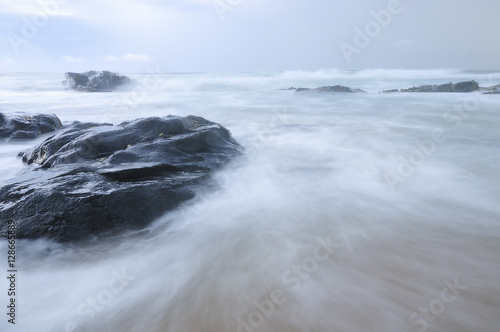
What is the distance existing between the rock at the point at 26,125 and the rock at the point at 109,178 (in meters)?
2.81

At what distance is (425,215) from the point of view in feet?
13.3

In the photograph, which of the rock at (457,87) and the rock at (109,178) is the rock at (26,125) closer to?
the rock at (109,178)

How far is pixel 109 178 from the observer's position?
13.5ft

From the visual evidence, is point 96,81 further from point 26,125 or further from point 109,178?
point 109,178

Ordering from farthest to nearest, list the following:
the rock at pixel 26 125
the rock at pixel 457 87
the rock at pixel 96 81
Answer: the rock at pixel 96 81
the rock at pixel 457 87
the rock at pixel 26 125

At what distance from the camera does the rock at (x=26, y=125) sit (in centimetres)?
837

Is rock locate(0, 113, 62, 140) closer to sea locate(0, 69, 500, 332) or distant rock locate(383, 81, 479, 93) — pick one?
sea locate(0, 69, 500, 332)

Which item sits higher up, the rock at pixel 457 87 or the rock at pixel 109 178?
the rock at pixel 457 87

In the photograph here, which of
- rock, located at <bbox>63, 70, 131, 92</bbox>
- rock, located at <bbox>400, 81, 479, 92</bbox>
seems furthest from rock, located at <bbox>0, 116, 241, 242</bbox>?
rock, located at <bbox>63, 70, 131, 92</bbox>

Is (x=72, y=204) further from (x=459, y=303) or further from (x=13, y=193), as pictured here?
(x=459, y=303)

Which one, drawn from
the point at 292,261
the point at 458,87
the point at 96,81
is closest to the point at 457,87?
the point at 458,87

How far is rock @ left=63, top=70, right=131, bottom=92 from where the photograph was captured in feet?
92.8

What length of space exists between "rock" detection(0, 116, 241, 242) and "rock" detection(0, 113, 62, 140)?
9.20 feet

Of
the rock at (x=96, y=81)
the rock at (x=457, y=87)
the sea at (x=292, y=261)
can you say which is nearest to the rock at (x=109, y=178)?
the sea at (x=292, y=261)
